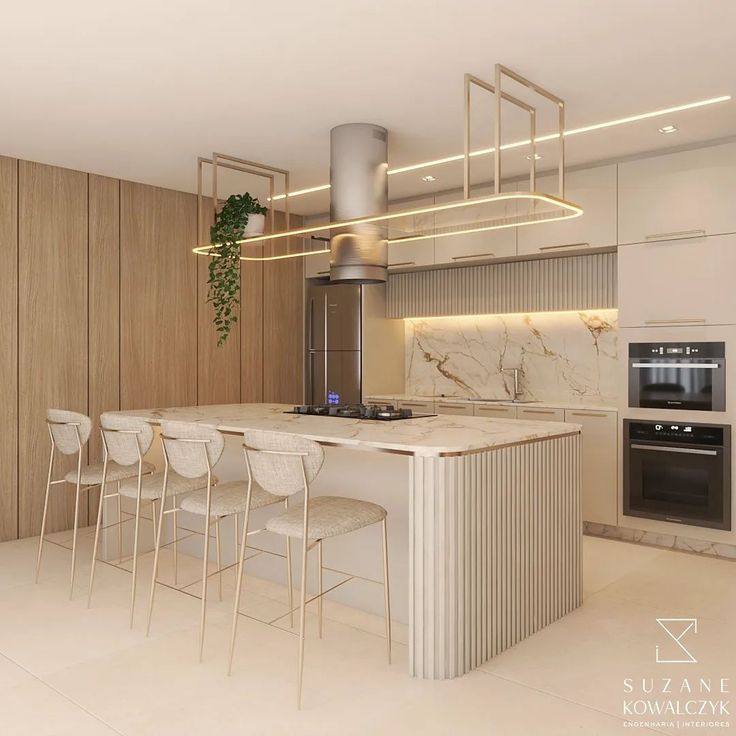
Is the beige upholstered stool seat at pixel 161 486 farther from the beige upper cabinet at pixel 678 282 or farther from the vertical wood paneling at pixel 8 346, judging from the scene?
the beige upper cabinet at pixel 678 282

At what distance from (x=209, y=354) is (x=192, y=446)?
2.92 meters

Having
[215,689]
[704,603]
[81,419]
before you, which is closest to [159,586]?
[81,419]

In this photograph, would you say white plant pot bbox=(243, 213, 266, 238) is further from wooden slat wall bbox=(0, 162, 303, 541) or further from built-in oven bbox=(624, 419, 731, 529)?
built-in oven bbox=(624, 419, 731, 529)

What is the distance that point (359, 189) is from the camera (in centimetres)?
404

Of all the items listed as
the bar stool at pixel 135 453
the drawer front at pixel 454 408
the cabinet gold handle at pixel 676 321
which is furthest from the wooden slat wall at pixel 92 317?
the cabinet gold handle at pixel 676 321

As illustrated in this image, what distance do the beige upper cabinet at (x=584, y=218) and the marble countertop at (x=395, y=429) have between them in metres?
1.89

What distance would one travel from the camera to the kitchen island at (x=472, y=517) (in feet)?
9.05

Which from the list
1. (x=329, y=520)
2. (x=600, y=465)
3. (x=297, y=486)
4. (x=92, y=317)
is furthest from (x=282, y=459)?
(x=92, y=317)

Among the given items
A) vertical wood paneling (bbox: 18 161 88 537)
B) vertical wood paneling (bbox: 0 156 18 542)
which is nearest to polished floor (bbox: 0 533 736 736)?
vertical wood paneling (bbox: 0 156 18 542)

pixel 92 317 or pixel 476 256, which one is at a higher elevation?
pixel 476 256

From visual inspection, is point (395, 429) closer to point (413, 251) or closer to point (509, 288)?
point (509, 288)

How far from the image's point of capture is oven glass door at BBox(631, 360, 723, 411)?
445cm

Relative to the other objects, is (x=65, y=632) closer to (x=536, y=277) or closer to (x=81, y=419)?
(x=81, y=419)

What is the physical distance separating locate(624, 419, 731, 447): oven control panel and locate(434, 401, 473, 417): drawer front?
1.23m
